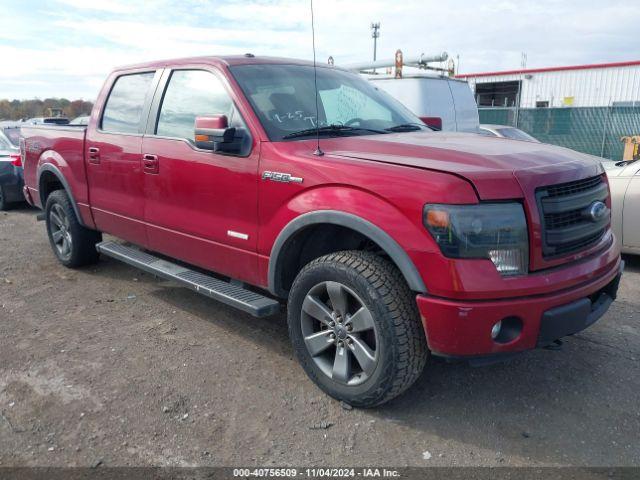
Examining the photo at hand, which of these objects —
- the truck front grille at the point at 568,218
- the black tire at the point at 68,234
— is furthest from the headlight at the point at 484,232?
the black tire at the point at 68,234

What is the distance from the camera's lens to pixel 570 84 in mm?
25891

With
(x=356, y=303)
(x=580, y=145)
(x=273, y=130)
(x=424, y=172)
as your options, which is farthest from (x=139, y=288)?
(x=580, y=145)

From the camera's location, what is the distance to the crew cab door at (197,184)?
3602mm

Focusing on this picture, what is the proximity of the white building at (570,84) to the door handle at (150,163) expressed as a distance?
68.0 feet

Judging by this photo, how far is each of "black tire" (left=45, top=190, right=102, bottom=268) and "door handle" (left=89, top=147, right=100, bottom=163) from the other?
0.80 metres

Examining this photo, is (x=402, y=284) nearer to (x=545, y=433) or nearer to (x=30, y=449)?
(x=545, y=433)

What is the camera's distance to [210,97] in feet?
13.0

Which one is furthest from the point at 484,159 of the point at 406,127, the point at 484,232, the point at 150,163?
the point at 150,163

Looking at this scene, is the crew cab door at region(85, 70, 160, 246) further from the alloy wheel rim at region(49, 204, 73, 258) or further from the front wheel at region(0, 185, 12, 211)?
the front wheel at region(0, 185, 12, 211)

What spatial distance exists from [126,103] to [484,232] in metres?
3.49

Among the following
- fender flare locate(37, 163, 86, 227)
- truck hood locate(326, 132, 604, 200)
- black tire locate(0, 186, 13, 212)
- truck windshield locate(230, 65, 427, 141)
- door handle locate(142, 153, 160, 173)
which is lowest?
black tire locate(0, 186, 13, 212)

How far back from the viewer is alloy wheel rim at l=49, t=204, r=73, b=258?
5762 millimetres

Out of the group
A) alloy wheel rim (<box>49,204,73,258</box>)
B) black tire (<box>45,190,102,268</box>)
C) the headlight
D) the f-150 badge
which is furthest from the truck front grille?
alloy wheel rim (<box>49,204,73,258</box>)

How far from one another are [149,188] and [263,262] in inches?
53.0
